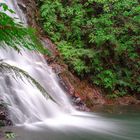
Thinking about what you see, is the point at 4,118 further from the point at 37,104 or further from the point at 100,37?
the point at 100,37

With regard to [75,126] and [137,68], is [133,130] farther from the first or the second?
[137,68]

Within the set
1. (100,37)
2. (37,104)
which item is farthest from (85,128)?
(100,37)

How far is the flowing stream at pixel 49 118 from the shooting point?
22.8 feet

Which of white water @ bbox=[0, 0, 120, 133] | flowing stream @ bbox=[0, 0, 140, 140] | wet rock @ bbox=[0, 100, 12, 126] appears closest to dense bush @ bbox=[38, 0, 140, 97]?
white water @ bbox=[0, 0, 120, 133]

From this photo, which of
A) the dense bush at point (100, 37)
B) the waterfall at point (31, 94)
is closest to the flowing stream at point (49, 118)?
the waterfall at point (31, 94)

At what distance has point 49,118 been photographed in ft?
27.6

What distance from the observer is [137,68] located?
13.8 m

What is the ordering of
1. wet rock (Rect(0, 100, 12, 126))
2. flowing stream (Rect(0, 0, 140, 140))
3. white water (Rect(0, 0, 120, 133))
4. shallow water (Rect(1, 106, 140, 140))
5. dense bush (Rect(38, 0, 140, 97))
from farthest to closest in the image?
dense bush (Rect(38, 0, 140, 97)), white water (Rect(0, 0, 120, 133)), wet rock (Rect(0, 100, 12, 126)), flowing stream (Rect(0, 0, 140, 140)), shallow water (Rect(1, 106, 140, 140))

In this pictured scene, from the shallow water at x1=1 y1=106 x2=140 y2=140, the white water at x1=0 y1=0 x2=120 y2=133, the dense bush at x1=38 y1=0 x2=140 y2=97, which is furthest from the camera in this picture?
the dense bush at x1=38 y1=0 x2=140 y2=97

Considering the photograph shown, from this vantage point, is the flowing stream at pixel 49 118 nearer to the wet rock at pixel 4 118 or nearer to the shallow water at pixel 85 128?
the shallow water at pixel 85 128

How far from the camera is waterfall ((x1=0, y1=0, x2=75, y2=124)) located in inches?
309

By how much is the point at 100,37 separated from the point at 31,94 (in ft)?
16.9

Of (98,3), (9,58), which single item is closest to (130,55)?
(98,3)

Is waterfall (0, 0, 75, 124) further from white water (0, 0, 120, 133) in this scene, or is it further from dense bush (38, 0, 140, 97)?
dense bush (38, 0, 140, 97)
